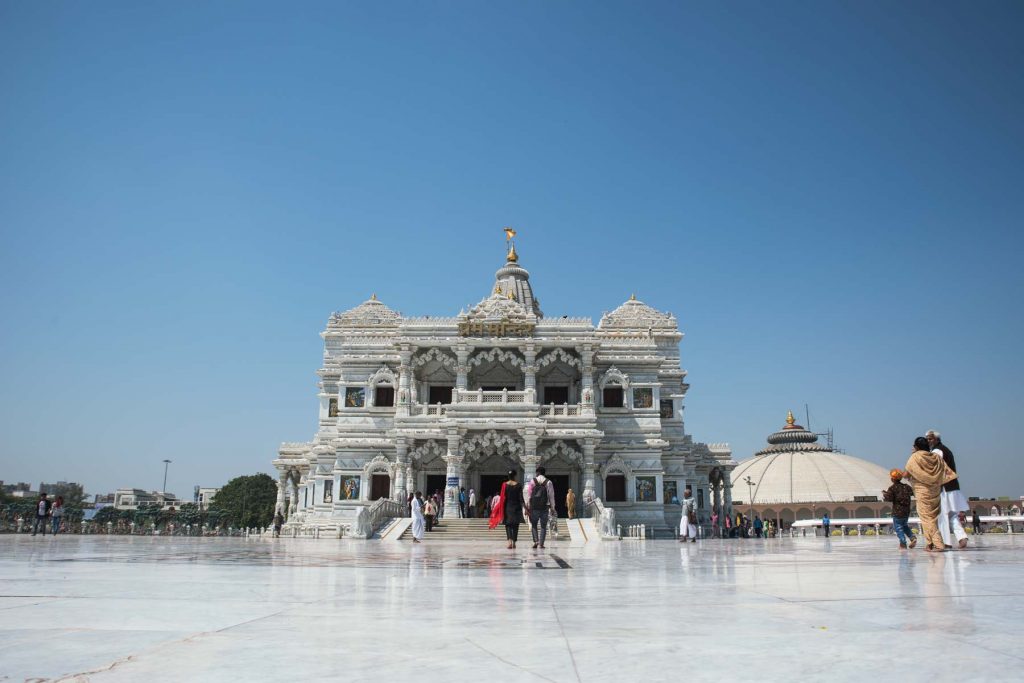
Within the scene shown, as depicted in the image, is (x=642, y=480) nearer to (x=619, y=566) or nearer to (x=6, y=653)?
(x=619, y=566)

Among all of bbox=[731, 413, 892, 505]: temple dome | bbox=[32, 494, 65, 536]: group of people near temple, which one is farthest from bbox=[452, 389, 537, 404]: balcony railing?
bbox=[731, 413, 892, 505]: temple dome

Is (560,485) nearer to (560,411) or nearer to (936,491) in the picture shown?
(560,411)

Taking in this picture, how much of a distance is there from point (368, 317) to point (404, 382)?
42.5ft

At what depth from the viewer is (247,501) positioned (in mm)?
98125

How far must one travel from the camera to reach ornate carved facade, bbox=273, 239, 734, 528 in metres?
39.3

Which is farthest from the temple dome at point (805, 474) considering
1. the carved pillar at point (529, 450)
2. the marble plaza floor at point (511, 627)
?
the marble plaza floor at point (511, 627)

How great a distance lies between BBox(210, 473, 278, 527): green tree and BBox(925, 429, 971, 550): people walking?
89.0 metres

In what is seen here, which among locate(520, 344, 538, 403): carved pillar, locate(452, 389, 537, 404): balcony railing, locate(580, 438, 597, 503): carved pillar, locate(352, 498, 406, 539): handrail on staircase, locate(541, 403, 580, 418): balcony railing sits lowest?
locate(352, 498, 406, 539): handrail on staircase

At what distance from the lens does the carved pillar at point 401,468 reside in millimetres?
38594

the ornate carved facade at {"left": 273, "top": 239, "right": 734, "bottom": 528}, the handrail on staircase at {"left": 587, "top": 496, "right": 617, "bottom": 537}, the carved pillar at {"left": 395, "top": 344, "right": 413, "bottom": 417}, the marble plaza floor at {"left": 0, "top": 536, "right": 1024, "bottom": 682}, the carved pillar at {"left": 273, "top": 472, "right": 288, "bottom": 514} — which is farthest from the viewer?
the carved pillar at {"left": 273, "top": 472, "right": 288, "bottom": 514}

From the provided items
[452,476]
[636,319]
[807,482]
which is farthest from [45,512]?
[807,482]

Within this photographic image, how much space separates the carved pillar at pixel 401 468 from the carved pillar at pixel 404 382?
157cm

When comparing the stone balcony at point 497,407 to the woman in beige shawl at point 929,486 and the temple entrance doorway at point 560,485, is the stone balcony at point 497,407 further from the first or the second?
the woman in beige shawl at point 929,486

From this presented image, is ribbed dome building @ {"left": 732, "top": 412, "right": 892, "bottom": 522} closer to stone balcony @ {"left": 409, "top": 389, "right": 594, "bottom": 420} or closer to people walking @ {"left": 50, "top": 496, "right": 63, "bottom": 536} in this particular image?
stone balcony @ {"left": 409, "top": 389, "right": 594, "bottom": 420}
